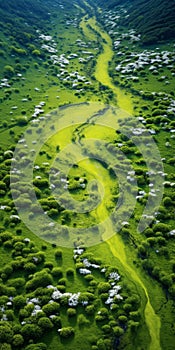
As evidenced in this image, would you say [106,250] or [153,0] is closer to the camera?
[106,250]

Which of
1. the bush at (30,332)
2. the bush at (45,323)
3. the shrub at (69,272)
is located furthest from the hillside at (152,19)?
the bush at (30,332)

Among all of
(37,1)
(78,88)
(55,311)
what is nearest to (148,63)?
(78,88)

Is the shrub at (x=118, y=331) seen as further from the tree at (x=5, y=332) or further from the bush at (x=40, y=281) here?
the tree at (x=5, y=332)

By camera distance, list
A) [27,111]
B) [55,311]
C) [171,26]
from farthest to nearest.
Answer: [171,26], [27,111], [55,311]

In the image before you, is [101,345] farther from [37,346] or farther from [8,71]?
[8,71]

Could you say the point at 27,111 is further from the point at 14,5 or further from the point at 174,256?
the point at 14,5
